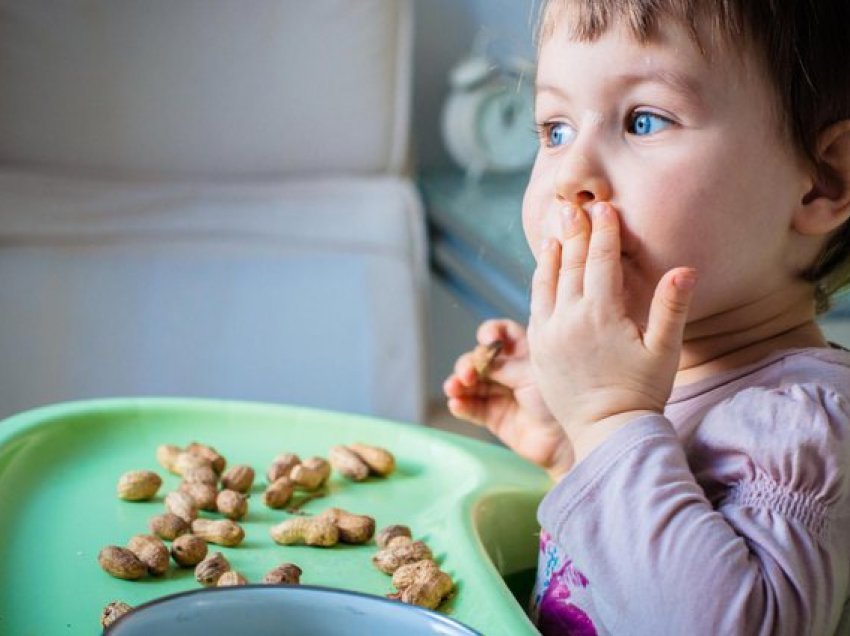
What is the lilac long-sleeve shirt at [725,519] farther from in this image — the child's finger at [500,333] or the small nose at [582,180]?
the child's finger at [500,333]

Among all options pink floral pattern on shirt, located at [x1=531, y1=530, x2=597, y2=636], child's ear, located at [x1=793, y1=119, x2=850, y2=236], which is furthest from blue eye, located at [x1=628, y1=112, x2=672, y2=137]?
pink floral pattern on shirt, located at [x1=531, y1=530, x2=597, y2=636]

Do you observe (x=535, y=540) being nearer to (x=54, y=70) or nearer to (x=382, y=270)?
(x=382, y=270)

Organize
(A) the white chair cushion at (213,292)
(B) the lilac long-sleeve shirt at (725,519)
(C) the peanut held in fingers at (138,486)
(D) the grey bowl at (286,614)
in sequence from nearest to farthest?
1. (D) the grey bowl at (286,614)
2. (B) the lilac long-sleeve shirt at (725,519)
3. (C) the peanut held in fingers at (138,486)
4. (A) the white chair cushion at (213,292)

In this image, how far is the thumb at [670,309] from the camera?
763 mm

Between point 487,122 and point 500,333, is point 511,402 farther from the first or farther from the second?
point 487,122

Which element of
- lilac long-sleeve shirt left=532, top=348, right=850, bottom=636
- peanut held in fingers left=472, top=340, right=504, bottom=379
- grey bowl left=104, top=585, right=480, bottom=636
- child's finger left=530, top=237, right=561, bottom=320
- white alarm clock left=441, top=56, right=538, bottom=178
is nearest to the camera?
grey bowl left=104, top=585, right=480, bottom=636

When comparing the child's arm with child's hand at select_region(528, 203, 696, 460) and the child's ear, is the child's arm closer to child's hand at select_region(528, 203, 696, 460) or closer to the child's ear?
child's hand at select_region(528, 203, 696, 460)

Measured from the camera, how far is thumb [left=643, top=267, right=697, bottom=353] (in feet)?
2.50

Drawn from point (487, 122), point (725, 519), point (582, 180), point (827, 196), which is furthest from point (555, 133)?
point (487, 122)

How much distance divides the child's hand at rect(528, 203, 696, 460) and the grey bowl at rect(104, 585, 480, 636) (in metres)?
0.21

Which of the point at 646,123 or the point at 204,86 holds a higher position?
the point at 646,123

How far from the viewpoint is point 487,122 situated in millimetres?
2428

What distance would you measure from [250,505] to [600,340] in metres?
0.31

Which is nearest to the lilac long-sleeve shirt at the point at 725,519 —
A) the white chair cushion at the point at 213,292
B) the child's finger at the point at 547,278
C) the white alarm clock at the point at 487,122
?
the child's finger at the point at 547,278
